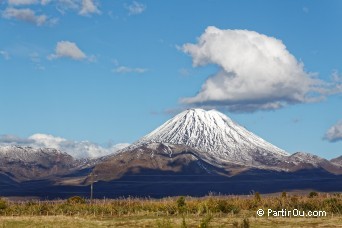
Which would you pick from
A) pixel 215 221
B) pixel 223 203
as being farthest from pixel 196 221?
pixel 223 203

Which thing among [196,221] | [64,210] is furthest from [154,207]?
[196,221]

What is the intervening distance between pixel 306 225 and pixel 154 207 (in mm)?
27093

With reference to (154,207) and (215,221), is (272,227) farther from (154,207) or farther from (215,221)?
(154,207)

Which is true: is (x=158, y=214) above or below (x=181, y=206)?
below

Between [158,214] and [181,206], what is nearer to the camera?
[158,214]

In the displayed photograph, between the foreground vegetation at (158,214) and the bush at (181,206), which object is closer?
the foreground vegetation at (158,214)

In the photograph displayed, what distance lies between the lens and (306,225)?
48.2 meters

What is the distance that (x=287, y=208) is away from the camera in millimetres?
66750

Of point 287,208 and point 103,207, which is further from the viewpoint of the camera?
point 103,207

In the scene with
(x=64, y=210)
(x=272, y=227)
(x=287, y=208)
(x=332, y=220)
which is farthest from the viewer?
(x=64, y=210)

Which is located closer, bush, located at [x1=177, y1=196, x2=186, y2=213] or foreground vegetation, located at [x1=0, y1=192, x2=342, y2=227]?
foreground vegetation, located at [x1=0, y1=192, x2=342, y2=227]

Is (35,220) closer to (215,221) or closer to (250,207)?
(215,221)

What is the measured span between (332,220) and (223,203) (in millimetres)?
19143

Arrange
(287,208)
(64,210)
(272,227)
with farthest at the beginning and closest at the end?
(64,210)
(287,208)
(272,227)
